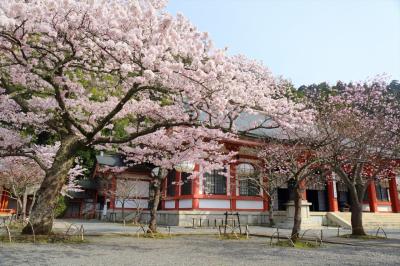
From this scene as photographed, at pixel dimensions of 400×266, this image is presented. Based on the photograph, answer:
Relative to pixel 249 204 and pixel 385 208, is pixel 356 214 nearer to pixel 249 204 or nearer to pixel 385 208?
pixel 249 204

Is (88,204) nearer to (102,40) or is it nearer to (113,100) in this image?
(113,100)

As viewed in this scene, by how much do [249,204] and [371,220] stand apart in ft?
28.1

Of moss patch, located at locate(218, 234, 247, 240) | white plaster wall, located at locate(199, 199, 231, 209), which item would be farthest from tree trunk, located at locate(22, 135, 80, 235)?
white plaster wall, located at locate(199, 199, 231, 209)

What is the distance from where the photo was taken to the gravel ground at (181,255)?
7000mm

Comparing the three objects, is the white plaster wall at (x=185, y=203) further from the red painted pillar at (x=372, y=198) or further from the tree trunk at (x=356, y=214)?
the red painted pillar at (x=372, y=198)

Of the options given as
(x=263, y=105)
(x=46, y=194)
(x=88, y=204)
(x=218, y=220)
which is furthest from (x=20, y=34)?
(x=88, y=204)

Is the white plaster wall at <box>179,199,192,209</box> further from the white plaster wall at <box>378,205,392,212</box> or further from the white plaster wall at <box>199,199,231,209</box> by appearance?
the white plaster wall at <box>378,205,392,212</box>

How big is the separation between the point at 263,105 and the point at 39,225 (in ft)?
26.6

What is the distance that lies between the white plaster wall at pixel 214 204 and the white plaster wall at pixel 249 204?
2.55 ft

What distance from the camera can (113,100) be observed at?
1302 cm

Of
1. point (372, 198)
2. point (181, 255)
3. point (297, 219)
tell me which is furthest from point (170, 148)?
point (372, 198)

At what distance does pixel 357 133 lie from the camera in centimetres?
1365

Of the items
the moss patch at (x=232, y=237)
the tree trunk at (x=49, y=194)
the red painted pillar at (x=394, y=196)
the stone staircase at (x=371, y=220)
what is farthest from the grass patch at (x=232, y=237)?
the red painted pillar at (x=394, y=196)

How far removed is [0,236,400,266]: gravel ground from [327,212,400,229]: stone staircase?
12.2m
